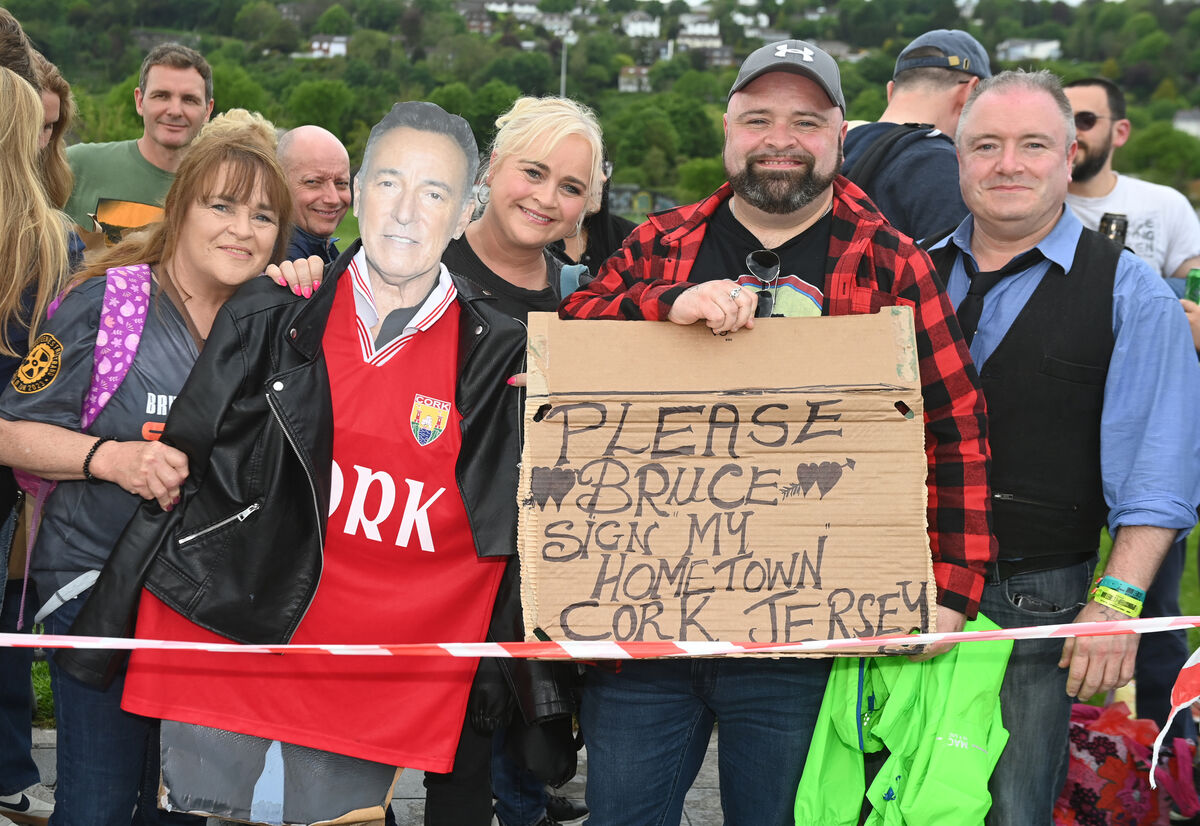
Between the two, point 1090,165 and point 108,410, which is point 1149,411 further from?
point 1090,165

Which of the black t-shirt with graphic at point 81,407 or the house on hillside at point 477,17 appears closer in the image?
the black t-shirt with graphic at point 81,407

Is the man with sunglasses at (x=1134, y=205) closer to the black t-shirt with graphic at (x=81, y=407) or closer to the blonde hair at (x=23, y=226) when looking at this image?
the black t-shirt with graphic at (x=81, y=407)

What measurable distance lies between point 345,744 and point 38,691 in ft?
9.63

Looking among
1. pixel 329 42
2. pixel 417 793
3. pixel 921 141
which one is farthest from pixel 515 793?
pixel 329 42

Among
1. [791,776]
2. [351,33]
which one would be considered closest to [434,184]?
[791,776]

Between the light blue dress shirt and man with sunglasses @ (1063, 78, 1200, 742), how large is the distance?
2122 mm

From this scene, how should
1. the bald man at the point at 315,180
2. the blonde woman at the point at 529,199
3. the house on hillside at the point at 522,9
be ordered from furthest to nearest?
the house on hillside at the point at 522,9 → the bald man at the point at 315,180 → the blonde woman at the point at 529,199

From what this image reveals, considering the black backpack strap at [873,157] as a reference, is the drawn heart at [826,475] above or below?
below

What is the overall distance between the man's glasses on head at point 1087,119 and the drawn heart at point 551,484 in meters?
4.14

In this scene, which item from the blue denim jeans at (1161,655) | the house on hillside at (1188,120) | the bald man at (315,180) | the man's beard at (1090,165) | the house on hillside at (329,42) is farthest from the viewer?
the house on hillside at (1188,120)

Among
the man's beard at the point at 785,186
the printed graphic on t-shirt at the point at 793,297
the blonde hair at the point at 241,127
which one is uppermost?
the blonde hair at the point at 241,127

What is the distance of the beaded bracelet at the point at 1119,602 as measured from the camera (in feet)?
8.36

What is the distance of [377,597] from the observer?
2.63m

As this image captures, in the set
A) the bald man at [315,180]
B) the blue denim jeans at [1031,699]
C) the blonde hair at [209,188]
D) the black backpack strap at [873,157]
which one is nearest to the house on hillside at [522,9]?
the bald man at [315,180]
